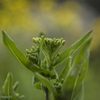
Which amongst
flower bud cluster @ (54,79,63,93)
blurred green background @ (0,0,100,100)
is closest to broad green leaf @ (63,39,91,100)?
flower bud cluster @ (54,79,63,93)

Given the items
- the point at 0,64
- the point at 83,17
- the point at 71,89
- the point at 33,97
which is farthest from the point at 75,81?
the point at 83,17

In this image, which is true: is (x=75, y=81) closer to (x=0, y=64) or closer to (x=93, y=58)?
(x=0, y=64)

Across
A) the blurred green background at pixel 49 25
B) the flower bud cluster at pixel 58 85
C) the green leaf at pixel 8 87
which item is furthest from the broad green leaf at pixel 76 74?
the blurred green background at pixel 49 25

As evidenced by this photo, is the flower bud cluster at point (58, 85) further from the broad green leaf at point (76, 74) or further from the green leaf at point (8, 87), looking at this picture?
the green leaf at point (8, 87)

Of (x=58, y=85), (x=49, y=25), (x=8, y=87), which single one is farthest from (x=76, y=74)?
(x=49, y=25)

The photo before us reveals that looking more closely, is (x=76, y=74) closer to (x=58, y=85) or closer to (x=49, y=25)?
(x=58, y=85)

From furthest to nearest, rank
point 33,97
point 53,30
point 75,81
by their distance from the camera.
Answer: point 53,30
point 33,97
point 75,81

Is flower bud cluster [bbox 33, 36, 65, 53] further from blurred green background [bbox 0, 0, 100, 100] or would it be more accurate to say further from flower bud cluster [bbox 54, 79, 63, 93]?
blurred green background [bbox 0, 0, 100, 100]
